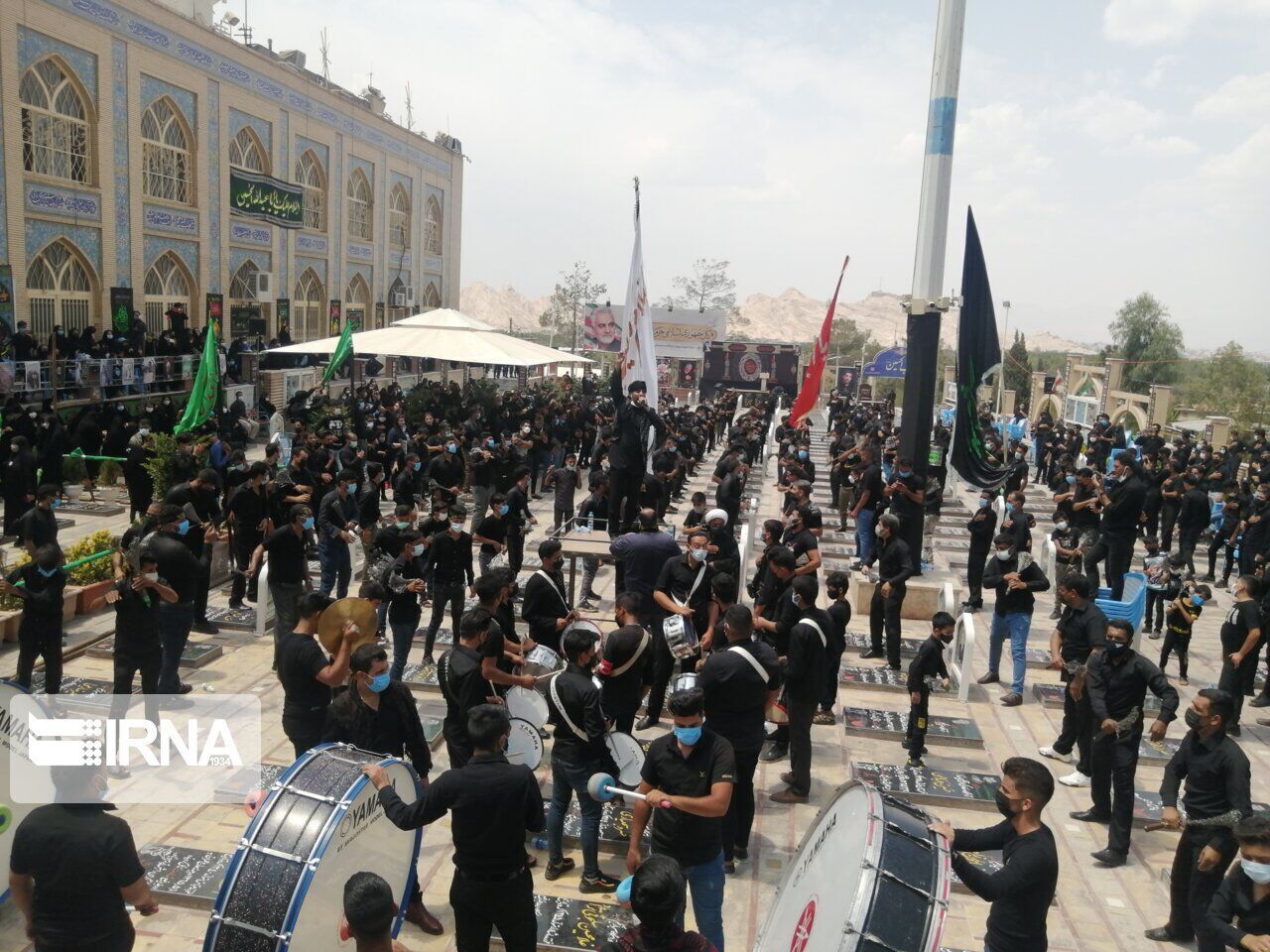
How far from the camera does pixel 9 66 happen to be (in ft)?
72.4

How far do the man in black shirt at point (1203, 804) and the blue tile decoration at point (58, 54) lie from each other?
26.0m

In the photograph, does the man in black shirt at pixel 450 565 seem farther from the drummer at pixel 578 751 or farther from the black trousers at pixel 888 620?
the black trousers at pixel 888 620

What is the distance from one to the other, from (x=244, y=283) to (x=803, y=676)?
1186 inches

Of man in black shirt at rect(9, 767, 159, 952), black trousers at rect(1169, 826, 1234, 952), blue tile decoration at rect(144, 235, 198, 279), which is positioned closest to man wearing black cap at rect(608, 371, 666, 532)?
black trousers at rect(1169, 826, 1234, 952)

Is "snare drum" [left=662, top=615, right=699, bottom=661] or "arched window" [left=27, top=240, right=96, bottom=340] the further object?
"arched window" [left=27, top=240, right=96, bottom=340]

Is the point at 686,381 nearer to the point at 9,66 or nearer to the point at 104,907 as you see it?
the point at 9,66

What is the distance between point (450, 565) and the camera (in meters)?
9.01

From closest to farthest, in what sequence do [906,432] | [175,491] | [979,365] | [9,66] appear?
1. [175,491]
2. [979,365]
3. [906,432]
4. [9,66]

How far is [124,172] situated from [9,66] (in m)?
4.14

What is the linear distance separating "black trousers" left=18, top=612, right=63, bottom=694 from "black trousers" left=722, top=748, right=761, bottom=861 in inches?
206

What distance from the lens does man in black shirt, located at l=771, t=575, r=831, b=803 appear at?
6.77 metres

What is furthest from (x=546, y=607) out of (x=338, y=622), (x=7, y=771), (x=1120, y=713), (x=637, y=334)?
(x=637, y=334)

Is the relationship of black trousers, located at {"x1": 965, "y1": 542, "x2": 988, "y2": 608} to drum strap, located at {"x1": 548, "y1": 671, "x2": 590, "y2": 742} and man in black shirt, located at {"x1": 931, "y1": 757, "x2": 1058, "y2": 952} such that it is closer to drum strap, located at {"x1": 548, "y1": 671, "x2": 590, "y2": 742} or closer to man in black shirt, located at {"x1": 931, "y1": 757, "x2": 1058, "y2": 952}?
drum strap, located at {"x1": 548, "y1": 671, "x2": 590, "y2": 742}

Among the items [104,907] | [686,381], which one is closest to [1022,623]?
[104,907]
